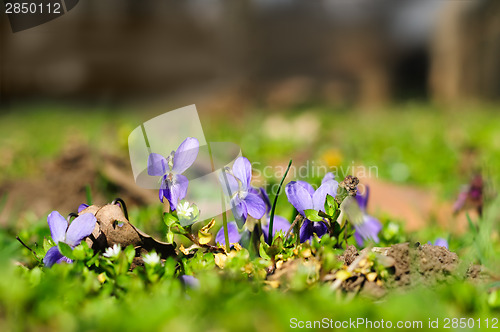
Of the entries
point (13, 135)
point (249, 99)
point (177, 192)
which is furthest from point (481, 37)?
point (177, 192)

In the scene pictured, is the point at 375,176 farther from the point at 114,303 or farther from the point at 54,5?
the point at 114,303

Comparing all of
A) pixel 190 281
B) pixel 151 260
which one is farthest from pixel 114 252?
pixel 190 281

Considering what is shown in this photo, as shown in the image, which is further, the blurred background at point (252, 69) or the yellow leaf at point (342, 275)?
the blurred background at point (252, 69)

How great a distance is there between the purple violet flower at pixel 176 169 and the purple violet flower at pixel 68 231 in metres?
0.18

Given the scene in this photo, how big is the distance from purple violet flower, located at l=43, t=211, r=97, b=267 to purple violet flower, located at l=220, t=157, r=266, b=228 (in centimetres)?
33

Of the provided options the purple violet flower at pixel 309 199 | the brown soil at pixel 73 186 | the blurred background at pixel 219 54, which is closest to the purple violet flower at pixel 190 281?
the purple violet flower at pixel 309 199

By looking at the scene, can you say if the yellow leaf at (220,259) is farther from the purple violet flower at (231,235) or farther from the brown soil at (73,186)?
the brown soil at (73,186)

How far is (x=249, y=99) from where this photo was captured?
367 inches

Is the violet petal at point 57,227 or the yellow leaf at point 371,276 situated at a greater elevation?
the violet petal at point 57,227

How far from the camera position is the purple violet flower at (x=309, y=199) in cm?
124

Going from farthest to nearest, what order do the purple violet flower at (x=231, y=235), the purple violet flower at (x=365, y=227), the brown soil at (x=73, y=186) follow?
1. the brown soil at (x=73, y=186)
2. the purple violet flower at (x=365, y=227)
3. the purple violet flower at (x=231, y=235)

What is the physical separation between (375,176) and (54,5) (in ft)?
7.50

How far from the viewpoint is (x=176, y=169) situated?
3.96ft

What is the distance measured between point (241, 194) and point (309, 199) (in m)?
0.17
